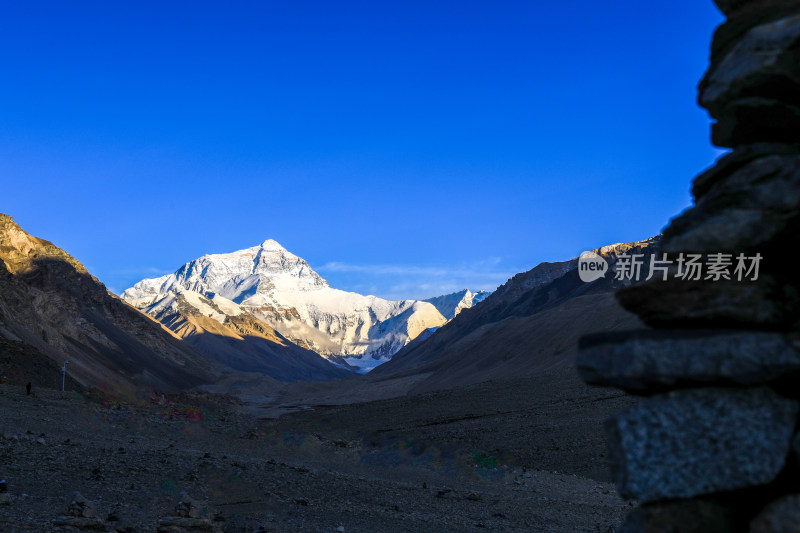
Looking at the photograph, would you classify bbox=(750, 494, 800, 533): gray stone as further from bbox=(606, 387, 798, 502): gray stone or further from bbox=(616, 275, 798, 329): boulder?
bbox=(616, 275, 798, 329): boulder

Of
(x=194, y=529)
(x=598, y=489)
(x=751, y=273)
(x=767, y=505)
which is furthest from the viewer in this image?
(x=598, y=489)

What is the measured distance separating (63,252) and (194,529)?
11690 cm

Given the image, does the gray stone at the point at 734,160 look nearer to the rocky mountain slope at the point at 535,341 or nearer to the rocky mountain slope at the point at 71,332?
the rocky mountain slope at the point at 71,332

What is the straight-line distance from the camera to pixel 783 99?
505 cm

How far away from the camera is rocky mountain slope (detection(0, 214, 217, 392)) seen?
4813 cm

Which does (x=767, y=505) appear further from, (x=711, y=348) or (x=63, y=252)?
(x=63, y=252)

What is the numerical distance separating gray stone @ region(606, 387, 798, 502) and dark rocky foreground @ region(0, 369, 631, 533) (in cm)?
620

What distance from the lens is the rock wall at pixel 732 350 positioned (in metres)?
4.31

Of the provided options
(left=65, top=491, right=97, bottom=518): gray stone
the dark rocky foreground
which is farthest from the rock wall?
(left=65, top=491, right=97, bottom=518): gray stone

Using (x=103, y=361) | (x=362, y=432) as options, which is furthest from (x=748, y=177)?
(x=103, y=361)

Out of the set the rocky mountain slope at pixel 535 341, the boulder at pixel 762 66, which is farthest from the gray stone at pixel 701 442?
the rocky mountain slope at pixel 535 341

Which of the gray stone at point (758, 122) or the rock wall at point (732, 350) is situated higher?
the gray stone at point (758, 122)

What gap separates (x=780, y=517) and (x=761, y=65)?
3.41m

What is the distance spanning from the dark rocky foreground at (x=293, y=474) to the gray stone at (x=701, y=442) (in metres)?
6.20
